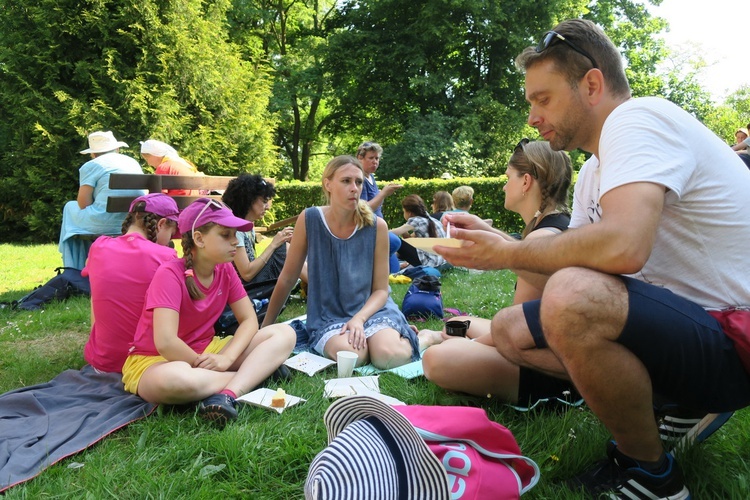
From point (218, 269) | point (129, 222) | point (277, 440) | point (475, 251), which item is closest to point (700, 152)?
point (475, 251)

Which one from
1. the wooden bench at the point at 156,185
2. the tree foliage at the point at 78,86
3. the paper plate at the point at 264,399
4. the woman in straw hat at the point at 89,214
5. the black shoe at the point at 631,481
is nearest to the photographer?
the black shoe at the point at 631,481

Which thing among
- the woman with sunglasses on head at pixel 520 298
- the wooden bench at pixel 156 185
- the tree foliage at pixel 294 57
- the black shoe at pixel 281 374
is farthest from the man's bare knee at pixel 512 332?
the tree foliage at pixel 294 57

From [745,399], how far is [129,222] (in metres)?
3.66

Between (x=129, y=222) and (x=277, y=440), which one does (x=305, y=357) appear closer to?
(x=277, y=440)

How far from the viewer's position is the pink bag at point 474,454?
69.4 inches

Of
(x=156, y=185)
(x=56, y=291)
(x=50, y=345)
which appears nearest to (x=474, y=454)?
(x=50, y=345)

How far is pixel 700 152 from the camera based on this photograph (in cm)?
177

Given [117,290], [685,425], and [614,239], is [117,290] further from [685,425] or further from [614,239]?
[685,425]

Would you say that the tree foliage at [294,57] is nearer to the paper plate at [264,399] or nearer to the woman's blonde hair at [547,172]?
the woman's blonde hair at [547,172]

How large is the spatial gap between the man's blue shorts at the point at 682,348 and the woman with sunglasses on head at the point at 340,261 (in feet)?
7.72

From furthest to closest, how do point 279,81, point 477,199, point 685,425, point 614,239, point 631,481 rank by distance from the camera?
point 279,81, point 477,199, point 685,425, point 631,481, point 614,239

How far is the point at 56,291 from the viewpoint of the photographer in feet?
19.9

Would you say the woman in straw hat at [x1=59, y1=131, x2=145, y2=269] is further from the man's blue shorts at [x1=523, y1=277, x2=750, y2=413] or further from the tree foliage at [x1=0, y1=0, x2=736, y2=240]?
the tree foliage at [x1=0, y1=0, x2=736, y2=240]

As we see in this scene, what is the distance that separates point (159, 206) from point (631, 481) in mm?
3316
